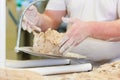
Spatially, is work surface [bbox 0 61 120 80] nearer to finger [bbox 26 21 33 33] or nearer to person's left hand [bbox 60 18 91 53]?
person's left hand [bbox 60 18 91 53]

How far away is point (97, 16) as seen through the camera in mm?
802

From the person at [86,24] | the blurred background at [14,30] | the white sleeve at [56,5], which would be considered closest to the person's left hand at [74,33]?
the person at [86,24]

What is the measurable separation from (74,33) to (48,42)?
0.09 meters

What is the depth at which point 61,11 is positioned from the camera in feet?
2.97

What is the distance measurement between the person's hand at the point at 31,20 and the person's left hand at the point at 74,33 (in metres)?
0.15

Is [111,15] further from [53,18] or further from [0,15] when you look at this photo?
[0,15]

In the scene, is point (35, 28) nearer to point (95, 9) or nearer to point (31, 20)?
point (31, 20)

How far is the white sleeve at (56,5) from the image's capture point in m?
0.88

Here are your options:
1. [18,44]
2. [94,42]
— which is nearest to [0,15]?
[18,44]

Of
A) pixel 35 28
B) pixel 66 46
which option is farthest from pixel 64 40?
pixel 35 28

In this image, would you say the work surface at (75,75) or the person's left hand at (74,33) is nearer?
the work surface at (75,75)

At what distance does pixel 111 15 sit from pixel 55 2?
0.70 ft

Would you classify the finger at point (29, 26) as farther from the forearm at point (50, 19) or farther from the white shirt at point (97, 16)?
the white shirt at point (97, 16)

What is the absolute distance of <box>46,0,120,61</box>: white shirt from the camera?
0.77 meters
